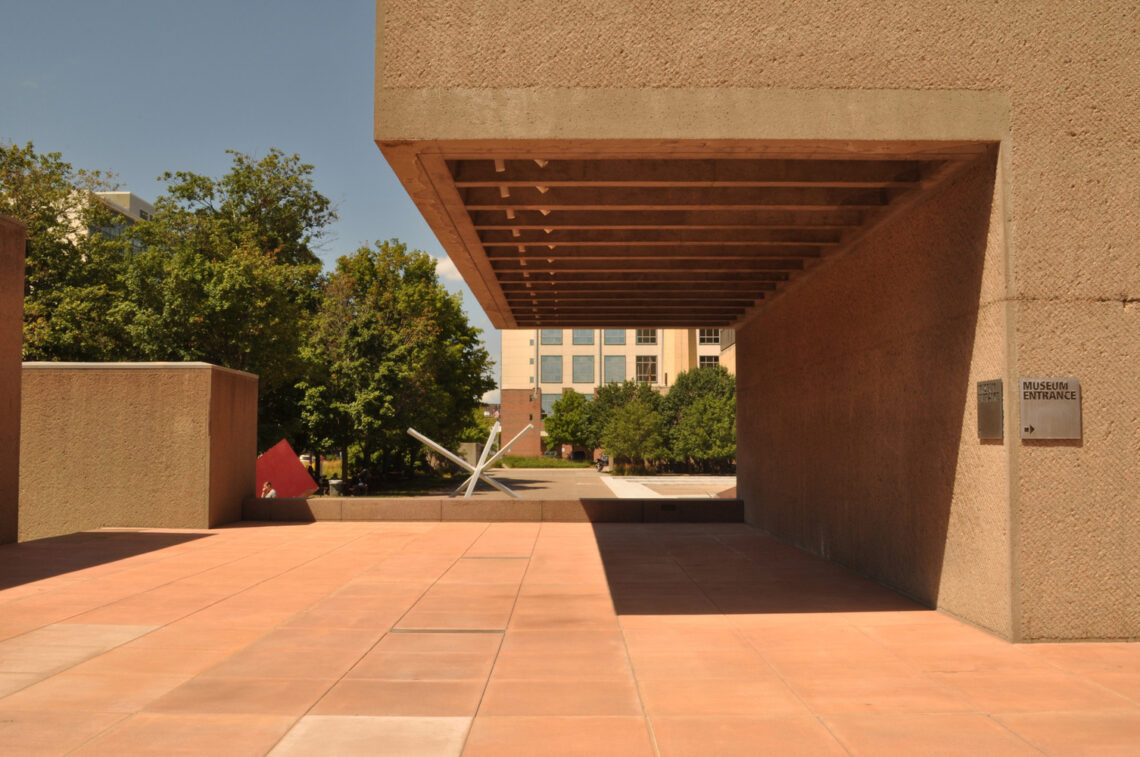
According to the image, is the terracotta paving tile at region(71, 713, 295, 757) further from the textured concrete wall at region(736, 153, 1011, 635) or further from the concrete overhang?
the textured concrete wall at region(736, 153, 1011, 635)

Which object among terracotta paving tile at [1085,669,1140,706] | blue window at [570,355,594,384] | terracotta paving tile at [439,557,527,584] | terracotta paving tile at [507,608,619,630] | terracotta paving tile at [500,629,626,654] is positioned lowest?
terracotta paving tile at [439,557,527,584]

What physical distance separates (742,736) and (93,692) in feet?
13.8

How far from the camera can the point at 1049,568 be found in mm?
7105

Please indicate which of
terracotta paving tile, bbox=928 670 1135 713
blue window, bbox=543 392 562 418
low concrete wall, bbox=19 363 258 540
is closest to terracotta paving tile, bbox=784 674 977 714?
terracotta paving tile, bbox=928 670 1135 713

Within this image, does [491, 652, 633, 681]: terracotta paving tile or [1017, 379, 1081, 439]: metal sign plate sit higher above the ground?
[1017, 379, 1081, 439]: metal sign plate

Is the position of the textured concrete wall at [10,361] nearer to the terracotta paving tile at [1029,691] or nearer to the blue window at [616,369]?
the terracotta paving tile at [1029,691]

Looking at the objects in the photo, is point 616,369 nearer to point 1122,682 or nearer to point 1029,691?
point 1122,682

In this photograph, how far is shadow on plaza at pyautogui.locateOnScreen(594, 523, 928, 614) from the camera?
8.86 metres

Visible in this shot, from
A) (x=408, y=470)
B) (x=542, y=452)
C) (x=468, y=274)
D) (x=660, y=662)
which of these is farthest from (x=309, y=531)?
(x=542, y=452)

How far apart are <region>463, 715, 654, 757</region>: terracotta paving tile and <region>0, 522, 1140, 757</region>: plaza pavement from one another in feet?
0.06

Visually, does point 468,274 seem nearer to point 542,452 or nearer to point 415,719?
point 415,719

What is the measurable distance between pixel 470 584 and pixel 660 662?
4.04 meters

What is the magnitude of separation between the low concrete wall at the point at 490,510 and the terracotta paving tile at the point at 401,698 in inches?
457

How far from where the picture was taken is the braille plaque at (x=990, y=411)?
23.7ft
